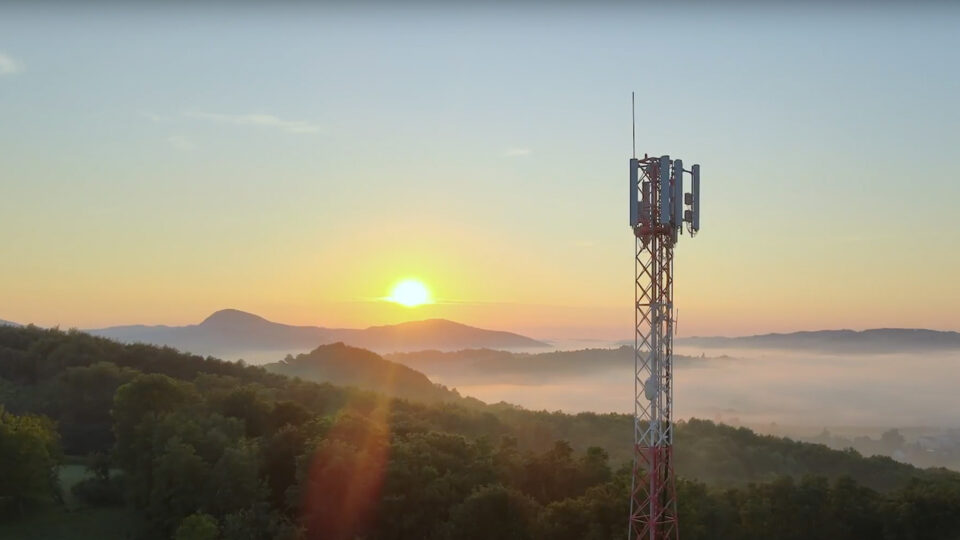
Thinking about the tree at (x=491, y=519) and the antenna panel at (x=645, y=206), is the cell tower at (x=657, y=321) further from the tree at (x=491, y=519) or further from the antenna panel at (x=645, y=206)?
the tree at (x=491, y=519)

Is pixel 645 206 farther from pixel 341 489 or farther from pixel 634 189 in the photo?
pixel 341 489

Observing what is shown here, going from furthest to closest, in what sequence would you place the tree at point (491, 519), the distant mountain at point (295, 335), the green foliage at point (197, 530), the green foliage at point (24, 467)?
the distant mountain at point (295, 335)
the green foliage at point (24, 467)
the tree at point (491, 519)
the green foliage at point (197, 530)

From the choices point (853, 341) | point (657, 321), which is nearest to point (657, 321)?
point (657, 321)

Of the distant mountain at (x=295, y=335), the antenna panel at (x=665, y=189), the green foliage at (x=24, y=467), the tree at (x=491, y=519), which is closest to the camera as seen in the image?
the antenna panel at (x=665, y=189)

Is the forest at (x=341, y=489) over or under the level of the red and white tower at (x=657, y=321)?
under

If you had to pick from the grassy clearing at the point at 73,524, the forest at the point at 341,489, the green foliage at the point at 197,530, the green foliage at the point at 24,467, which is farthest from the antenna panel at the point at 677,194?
the green foliage at the point at 24,467

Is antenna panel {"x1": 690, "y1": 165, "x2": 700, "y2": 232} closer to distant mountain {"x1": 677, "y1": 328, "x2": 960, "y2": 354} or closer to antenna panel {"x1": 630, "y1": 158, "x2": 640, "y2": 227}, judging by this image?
antenna panel {"x1": 630, "y1": 158, "x2": 640, "y2": 227}

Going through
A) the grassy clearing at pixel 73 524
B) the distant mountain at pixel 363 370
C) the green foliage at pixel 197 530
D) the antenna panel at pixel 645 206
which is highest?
the antenna panel at pixel 645 206
